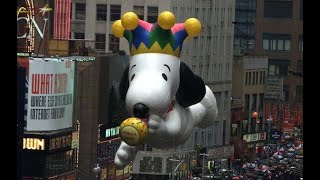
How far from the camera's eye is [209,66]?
92500mm

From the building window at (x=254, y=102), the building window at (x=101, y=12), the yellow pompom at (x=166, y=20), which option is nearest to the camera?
the yellow pompom at (x=166, y=20)

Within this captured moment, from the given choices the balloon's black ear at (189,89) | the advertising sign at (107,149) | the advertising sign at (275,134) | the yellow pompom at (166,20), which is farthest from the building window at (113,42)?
the yellow pompom at (166,20)

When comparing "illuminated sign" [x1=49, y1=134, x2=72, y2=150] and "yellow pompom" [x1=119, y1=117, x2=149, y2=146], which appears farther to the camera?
"illuminated sign" [x1=49, y1=134, x2=72, y2=150]

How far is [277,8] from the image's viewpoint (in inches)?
5143

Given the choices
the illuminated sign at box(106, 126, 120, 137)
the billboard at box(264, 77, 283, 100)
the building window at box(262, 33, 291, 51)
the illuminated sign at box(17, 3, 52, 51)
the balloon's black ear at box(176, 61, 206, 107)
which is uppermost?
the illuminated sign at box(17, 3, 52, 51)

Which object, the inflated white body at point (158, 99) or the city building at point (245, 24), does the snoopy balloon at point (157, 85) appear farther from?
the city building at point (245, 24)

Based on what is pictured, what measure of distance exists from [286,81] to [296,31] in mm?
5128

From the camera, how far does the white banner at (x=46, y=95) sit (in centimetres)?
7250

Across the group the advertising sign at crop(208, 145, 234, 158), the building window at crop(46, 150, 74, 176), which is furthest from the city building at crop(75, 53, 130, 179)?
the advertising sign at crop(208, 145, 234, 158)

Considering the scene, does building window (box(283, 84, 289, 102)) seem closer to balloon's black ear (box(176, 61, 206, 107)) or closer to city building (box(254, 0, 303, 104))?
city building (box(254, 0, 303, 104))

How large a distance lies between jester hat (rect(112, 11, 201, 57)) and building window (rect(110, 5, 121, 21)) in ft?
193

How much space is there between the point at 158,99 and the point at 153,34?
1.38 m

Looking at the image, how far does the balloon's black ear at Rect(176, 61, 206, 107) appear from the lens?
29.2 m

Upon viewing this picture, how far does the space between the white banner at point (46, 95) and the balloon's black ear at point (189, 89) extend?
42.8 m
